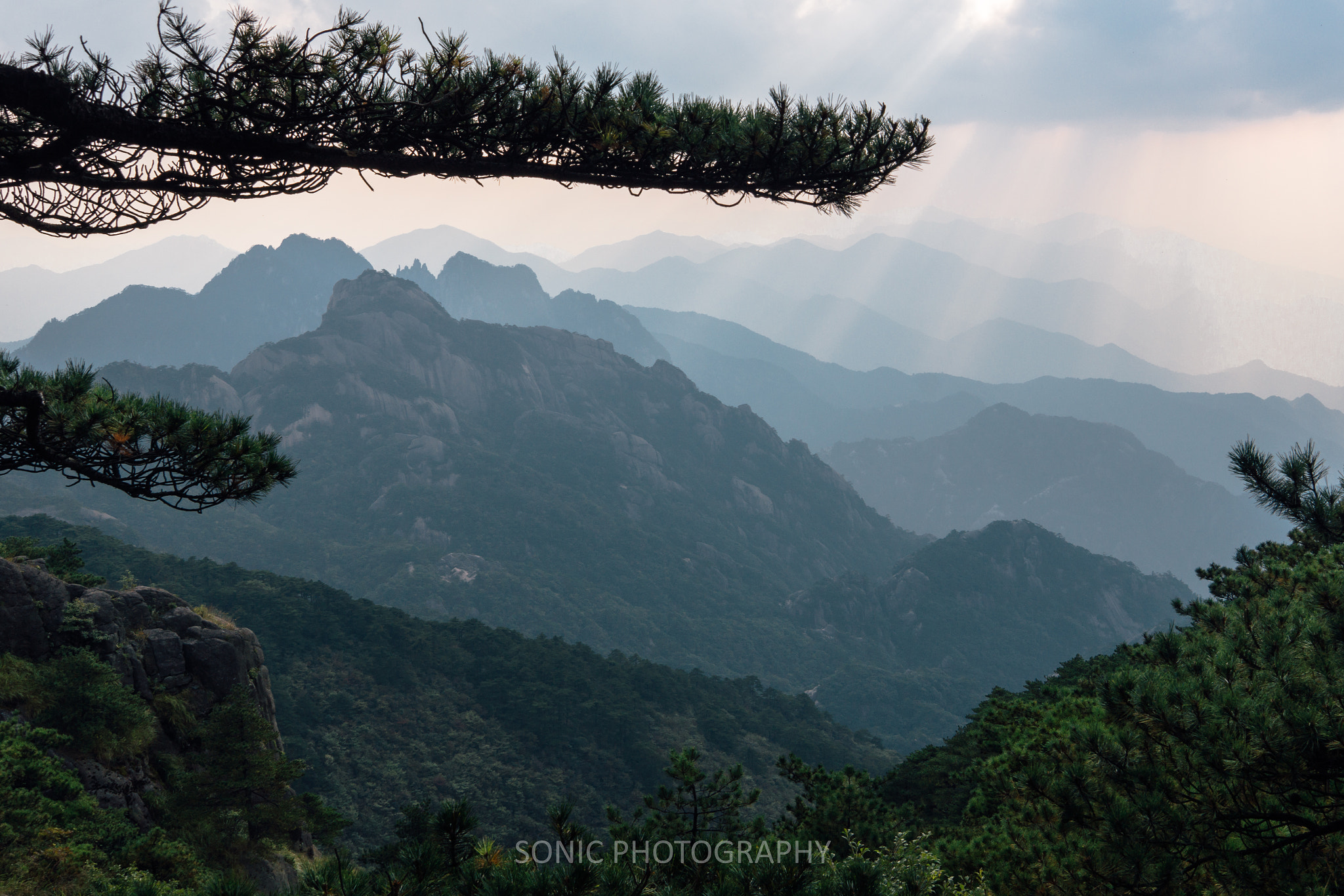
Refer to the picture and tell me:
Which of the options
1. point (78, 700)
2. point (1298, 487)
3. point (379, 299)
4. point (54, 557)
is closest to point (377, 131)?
point (1298, 487)

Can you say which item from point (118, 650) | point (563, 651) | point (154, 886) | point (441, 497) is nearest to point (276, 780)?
point (118, 650)

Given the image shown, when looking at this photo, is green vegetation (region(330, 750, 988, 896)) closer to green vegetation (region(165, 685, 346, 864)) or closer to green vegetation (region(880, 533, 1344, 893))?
green vegetation (region(880, 533, 1344, 893))

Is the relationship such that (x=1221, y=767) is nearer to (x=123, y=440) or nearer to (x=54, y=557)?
(x=123, y=440)

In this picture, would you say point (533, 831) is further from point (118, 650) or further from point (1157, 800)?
point (1157, 800)

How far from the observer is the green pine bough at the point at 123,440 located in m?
5.91

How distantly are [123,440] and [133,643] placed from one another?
46.8 feet

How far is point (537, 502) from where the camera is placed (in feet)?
400

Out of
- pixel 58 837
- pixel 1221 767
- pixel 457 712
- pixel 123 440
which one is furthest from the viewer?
pixel 457 712

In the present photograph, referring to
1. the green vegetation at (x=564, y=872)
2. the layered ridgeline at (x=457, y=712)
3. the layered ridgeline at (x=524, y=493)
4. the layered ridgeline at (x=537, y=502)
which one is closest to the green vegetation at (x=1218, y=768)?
the green vegetation at (x=564, y=872)

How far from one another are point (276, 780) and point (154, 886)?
43.6 feet

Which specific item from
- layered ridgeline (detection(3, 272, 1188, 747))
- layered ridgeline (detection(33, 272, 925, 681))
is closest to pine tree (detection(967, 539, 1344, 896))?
layered ridgeline (detection(3, 272, 1188, 747))

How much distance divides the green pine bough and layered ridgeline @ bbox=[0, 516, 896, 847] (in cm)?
2787

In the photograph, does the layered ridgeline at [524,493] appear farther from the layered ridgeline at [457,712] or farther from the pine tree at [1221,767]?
the pine tree at [1221,767]

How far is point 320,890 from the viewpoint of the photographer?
4.08m
